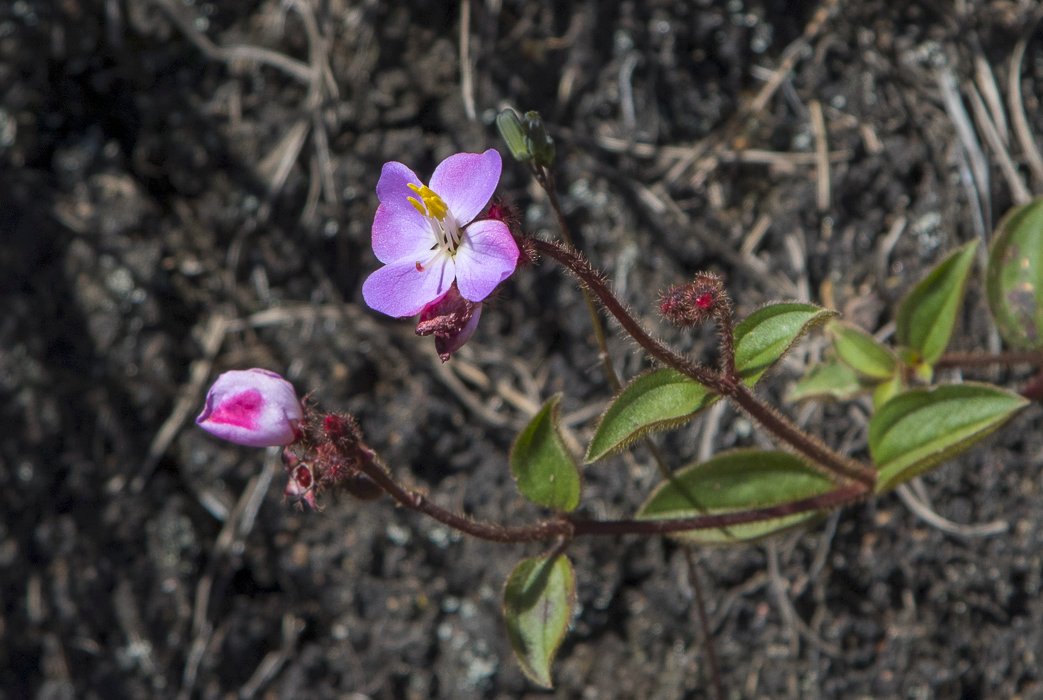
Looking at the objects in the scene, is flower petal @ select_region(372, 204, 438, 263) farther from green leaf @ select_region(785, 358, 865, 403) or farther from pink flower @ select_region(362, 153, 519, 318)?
green leaf @ select_region(785, 358, 865, 403)

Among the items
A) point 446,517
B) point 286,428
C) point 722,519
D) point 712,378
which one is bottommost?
point 722,519

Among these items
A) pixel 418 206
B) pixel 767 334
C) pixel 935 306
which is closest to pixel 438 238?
pixel 418 206

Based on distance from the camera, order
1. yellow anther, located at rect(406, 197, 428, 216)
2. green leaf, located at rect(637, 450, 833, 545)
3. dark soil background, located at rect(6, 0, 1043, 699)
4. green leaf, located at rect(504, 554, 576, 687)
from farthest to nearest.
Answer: dark soil background, located at rect(6, 0, 1043, 699), green leaf, located at rect(637, 450, 833, 545), green leaf, located at rect(504, 554, 576, 687), yellow anther, located at rect(406, 197, 428, 216)

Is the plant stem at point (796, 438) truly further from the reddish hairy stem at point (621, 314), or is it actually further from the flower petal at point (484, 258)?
the flower petal at point (484, 258)


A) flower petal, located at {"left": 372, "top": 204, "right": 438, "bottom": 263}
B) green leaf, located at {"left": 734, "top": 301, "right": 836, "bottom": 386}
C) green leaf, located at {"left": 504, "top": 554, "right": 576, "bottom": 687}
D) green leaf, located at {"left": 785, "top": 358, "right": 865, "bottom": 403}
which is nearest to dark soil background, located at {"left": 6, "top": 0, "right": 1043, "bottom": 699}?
green leaf, located at {"left": 785, "top": 358, "right": 865, "bottom": 403}

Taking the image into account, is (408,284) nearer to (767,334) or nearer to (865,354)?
(767,334)

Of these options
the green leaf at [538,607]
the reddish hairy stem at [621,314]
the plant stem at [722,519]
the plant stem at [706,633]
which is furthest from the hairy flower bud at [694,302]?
the plant stem at [706,633]

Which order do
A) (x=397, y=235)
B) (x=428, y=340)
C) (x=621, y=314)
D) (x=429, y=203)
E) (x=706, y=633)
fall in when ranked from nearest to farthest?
(x=621, y=314) → (x=429, y=203) → (x=397, y=235) → (x=706, y=633) → (x=428, y=340)
